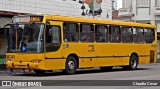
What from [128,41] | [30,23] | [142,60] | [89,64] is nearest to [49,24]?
[30,23]

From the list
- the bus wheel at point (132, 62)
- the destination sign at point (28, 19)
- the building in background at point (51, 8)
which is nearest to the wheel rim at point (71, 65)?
the destination sign at point (28, 19)

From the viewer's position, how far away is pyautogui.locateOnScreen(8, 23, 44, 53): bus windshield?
21.8 m

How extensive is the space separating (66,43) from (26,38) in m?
2.18

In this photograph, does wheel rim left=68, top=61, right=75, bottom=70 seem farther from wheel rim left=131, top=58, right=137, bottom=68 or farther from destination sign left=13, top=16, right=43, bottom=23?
wheel rim left=131, top=58, right=137, bottom=68

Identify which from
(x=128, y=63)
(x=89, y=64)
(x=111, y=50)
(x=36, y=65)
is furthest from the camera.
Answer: (x=128, y=63)

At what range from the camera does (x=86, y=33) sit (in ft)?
80.7

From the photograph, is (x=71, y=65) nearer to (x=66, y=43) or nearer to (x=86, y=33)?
(x=66, y=43)

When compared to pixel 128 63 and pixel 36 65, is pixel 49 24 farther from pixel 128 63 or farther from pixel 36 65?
pixel 128 63

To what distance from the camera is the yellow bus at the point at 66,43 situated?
21.9m

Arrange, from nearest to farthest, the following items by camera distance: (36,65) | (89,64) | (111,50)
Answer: (36,65)
(89,64)
(111,50)

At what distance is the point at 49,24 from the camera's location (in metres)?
22.2

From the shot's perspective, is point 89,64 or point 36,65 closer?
point 36,65

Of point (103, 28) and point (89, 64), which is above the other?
point (103, 28)

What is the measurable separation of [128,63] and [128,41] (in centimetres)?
139
